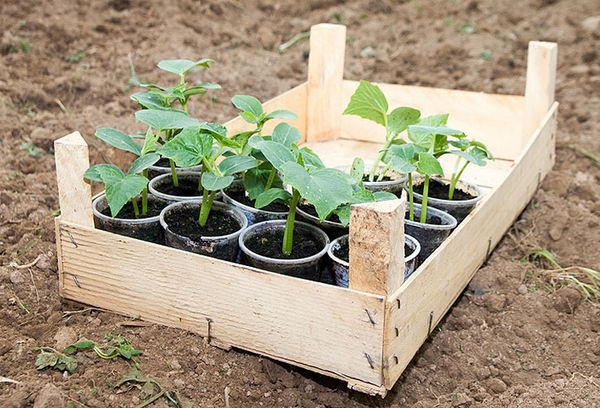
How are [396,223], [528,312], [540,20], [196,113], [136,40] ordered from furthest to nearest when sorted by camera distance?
[540,20] < [136,40] < [196,113] < [528,312] < [396,223]

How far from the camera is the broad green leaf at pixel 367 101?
99.0 inches

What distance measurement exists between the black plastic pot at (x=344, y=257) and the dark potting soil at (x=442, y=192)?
42 cm

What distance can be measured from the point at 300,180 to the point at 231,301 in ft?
1.24

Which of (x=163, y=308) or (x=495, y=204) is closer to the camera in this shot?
(x=163, y=308)

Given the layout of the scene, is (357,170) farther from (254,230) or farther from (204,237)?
(204,237)

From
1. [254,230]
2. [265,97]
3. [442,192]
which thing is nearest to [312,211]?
[254,230]

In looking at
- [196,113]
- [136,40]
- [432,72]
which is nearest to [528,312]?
[196,113]

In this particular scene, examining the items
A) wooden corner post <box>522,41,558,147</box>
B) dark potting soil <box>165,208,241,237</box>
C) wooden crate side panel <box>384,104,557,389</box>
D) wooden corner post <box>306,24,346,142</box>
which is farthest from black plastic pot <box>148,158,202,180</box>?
wooden corner post <box>522,41,558,147</box>

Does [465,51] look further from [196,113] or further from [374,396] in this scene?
[374,396]

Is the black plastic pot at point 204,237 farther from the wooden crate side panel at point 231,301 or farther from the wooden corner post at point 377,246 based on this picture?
the wooden corner post at point 377,246

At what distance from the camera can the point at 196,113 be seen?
3830 millimetres

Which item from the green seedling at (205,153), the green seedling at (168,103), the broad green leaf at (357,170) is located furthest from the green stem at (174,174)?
the broad green leaf at (357,170)

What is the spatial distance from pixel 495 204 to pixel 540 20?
2.67m

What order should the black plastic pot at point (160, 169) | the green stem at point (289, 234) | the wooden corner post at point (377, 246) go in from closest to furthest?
the wooden corner post at point (377, 246) < the green stem at point (289, 234) < the black plastic pot at point (160, 169)
